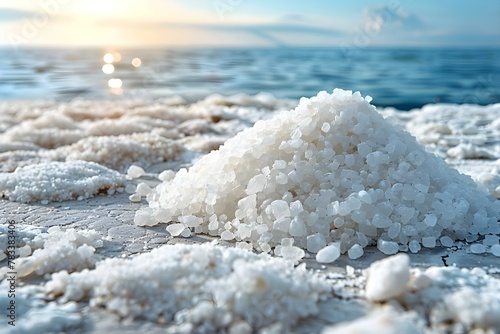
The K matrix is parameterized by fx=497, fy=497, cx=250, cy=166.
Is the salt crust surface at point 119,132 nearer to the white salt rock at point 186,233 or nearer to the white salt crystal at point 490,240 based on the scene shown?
the white salt rock at point 186,233

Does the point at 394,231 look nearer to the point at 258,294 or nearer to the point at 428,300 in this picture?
the point at 428,300

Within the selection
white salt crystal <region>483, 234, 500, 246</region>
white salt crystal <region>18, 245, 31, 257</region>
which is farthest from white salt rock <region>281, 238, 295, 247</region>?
white salt crystal <region>18, 245, 31, 257</region>

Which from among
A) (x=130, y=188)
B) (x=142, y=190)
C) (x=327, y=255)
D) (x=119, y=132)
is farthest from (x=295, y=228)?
(x=119, y=132)

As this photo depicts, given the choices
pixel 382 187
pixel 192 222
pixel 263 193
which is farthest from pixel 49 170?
pixel 382 187

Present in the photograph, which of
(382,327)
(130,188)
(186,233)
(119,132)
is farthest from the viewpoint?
(119,132)

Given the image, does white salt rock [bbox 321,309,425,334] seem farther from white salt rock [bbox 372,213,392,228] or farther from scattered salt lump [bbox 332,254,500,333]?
white salt rock [bbox 372,213,392,228]

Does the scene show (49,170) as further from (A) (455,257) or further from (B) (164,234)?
(A) (455,257)
